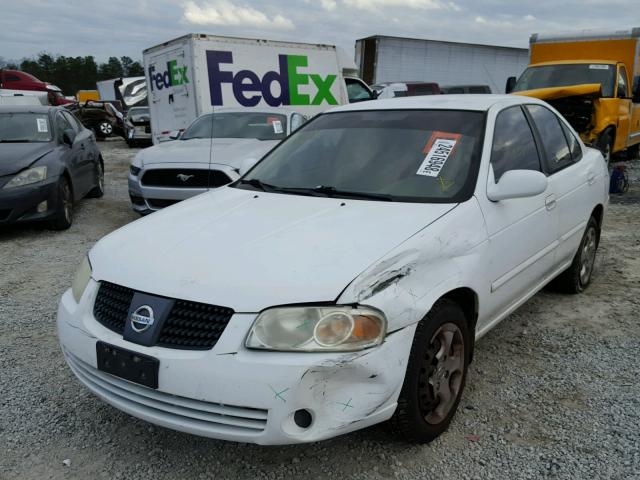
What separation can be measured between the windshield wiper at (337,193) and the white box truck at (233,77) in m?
6.61

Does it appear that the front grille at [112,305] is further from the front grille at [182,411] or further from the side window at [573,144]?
the side window at [573,144]

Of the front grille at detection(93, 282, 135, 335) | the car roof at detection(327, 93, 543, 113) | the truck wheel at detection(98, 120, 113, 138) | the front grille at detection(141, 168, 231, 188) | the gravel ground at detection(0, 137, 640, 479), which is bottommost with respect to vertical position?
the truck wheel at detection(98, 120, 113, 138)

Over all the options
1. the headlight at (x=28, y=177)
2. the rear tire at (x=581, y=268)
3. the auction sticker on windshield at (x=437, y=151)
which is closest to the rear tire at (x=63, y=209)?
the headlight at (x=28, y=177)

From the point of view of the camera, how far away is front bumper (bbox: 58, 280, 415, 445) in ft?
6.79

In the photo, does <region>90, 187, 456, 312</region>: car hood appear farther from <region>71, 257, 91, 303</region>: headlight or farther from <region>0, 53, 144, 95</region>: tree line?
<region>0, 53, 144, 95</region>: tree line

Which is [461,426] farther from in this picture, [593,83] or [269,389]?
[593,83]

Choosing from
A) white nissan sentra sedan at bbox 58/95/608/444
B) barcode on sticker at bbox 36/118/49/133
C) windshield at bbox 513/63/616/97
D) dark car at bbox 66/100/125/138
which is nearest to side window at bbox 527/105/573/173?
white nissan sentra sedan at bbox 58/95/608/444

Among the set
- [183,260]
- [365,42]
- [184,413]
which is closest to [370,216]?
[183,260]

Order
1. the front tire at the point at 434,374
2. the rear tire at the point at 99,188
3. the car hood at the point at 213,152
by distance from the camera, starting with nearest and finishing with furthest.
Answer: the front tire at the point at 434,374, the car hood at the point at 213,152, the rear tire at the point at 99,188

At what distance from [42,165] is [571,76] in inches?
332

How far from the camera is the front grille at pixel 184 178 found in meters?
6.36

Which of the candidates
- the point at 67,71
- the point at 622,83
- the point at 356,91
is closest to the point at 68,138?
the point at 356,91

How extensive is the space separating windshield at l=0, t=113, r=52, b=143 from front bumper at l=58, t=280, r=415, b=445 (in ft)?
19.1

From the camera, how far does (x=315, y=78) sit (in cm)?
1141
